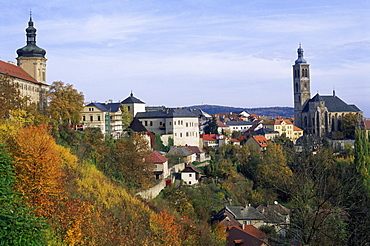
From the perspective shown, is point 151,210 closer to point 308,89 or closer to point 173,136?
point 173,136

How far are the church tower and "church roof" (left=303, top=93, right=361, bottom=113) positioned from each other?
7539 mm

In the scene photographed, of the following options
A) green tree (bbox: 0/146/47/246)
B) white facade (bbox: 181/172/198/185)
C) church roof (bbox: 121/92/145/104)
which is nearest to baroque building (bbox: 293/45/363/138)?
church roof (bbox: 121/92/145/104)

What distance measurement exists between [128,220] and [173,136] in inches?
1672

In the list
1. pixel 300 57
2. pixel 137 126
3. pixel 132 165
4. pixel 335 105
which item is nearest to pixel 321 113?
pixel 335 105

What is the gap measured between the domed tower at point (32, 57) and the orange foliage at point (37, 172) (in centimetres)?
3381

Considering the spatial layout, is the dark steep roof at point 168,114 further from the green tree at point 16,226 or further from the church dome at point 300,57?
the church dome at point 300,57

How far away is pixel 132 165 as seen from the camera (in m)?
42.4

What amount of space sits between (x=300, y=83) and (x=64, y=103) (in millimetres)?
89348

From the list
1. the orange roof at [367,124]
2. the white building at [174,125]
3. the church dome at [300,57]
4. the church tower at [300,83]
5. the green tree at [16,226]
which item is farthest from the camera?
the church dome at [300,57]

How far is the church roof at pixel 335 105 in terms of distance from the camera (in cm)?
11119

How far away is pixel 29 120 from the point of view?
35.4 metres

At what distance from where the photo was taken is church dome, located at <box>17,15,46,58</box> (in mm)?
56219

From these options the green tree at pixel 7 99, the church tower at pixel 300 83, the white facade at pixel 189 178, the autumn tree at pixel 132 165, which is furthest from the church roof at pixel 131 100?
the church tower at pixel 300 83

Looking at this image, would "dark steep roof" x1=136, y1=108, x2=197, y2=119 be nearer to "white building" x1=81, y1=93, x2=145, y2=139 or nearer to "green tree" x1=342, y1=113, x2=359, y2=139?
"white building" x1=81, y1=93, x2=145, y2=139
